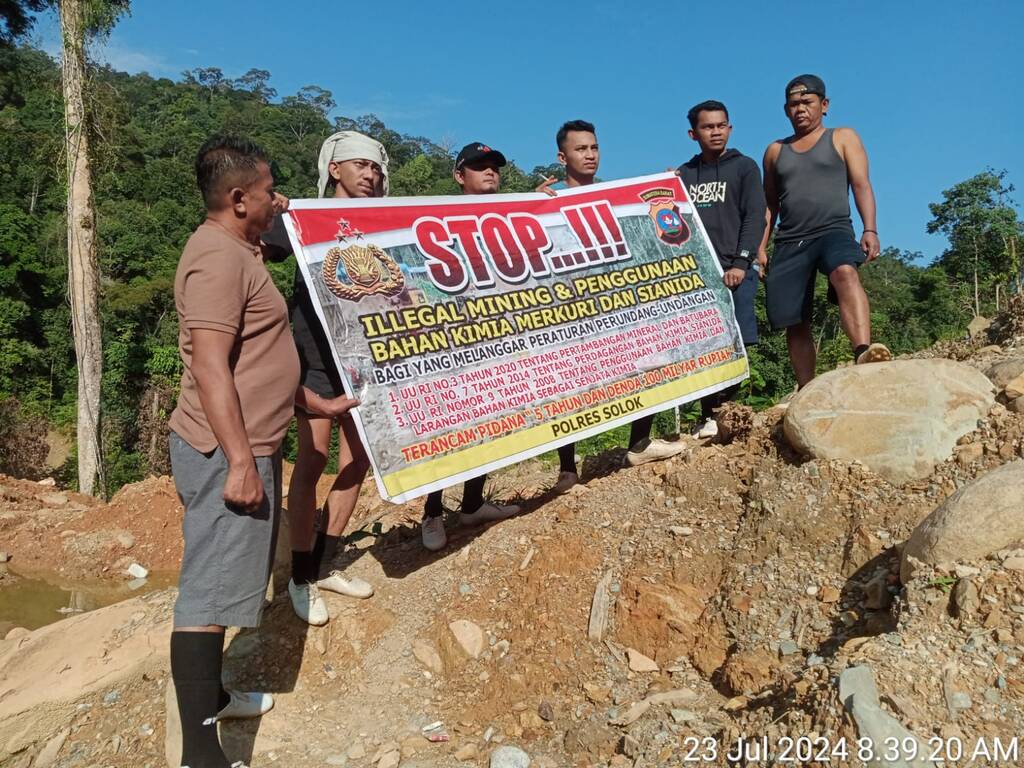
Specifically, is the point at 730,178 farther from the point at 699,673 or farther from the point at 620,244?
the point at 699,673

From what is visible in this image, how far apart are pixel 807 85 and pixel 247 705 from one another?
452 centimetres

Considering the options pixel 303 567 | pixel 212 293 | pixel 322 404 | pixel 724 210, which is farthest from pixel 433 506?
pixel 724 210

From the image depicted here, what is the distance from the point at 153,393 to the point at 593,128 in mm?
21797

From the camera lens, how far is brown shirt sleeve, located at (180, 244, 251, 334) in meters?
2.26

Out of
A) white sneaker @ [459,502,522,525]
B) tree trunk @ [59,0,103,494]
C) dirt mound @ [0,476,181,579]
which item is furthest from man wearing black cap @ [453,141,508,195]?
tree trunk @ [59,0,103,494]

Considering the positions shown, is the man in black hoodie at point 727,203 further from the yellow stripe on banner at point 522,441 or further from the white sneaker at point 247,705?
the white sneaker at point 247,705

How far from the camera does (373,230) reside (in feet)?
11.9

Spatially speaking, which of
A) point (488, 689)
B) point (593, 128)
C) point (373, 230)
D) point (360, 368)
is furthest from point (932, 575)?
point (593, 128)

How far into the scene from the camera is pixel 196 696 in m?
2.33

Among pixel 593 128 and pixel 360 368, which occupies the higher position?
pixel 593 128

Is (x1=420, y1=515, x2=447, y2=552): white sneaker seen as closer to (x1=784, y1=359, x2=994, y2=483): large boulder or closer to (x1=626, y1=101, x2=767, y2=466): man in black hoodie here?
(x1=626, y1=101, x2=767, y2=466): man in black hoodie

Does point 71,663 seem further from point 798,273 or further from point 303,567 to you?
point 798,273

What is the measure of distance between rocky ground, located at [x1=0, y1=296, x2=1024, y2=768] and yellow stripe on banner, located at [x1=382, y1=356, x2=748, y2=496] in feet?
1.18

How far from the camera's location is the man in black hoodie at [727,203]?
14.8 ft
